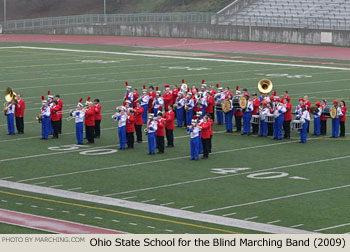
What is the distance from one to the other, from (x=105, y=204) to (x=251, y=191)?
3184mm

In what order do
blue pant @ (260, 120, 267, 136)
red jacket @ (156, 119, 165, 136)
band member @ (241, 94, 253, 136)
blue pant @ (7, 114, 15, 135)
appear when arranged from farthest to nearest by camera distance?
blue pant @ (7, 114, 15, 135) → band member @ (241, 94, 253, 136) → blue pant @ (260, 120, 267, 136) → red jacket @ (156, 119, 165, 136)

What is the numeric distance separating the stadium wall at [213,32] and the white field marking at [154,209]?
3804cm

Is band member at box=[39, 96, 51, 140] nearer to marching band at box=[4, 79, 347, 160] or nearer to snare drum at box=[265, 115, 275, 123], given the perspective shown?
marching band at box=[4, 79, 347, 160]

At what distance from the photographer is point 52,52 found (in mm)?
53562

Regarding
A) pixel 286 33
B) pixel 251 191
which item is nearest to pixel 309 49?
pixel 286 33

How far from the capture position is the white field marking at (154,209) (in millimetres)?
14875

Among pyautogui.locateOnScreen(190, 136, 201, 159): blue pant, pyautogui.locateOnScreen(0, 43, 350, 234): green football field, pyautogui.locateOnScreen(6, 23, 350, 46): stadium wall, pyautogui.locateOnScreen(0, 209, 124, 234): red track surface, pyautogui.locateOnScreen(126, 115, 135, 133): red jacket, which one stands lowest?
pyautogui.locateOnScreen(0, 43, 350, 234): green football field

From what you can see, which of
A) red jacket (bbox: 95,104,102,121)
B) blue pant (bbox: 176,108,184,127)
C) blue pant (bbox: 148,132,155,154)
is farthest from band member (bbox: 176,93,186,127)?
blue pant (bbox: 148,132,155,154)

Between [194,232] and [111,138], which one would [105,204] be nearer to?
[194,232]

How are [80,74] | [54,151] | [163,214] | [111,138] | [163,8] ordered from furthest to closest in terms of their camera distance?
[163,8], [80,74], [111,138], [54,151], [163,214]

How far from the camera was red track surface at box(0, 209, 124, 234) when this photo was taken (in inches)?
575

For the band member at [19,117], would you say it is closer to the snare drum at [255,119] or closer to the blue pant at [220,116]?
Answer: the blue pant at [220,116]

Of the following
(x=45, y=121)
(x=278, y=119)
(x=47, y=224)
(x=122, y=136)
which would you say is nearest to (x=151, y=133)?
(x=122, y=136)

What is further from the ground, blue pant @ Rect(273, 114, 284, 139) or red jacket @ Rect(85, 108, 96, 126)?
red jacket @ Rect(85, 108, 96, 126)
